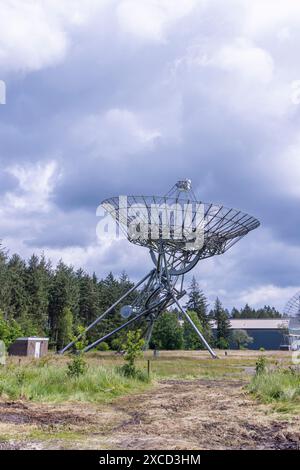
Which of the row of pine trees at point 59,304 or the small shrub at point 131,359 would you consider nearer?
the small shrub at point 131,359

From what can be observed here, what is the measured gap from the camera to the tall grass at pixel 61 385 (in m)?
13.8

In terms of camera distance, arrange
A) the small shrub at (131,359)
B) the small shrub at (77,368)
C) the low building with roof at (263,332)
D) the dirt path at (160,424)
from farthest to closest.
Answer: the low building with roof at (263,332)
the small shrub at (131,359)
the small shrub at (77,368)
the dirt path at (160,424)

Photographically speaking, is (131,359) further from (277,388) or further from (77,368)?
(277,388)

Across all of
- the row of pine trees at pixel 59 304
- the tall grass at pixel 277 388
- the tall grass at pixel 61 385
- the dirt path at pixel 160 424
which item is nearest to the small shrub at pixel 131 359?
the tall grass at pixel 61 385

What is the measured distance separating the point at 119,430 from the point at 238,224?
27.1 metres

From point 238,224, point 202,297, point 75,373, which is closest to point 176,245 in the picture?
point 238,224

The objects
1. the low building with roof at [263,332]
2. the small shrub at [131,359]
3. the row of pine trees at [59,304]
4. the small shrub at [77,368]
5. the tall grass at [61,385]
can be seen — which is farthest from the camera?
the low building with roof at [263,332]

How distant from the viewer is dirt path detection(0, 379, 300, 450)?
8148 millimetres

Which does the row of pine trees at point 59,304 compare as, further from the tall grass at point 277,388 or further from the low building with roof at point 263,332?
the tall grass at point 277,388

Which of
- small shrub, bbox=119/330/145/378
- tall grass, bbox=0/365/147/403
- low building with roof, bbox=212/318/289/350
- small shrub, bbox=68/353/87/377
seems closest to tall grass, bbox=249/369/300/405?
tall grass, bbox=0/365/147/403

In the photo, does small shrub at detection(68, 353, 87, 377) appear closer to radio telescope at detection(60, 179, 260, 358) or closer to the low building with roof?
radio telescope at detection(60, 179, 260, 358)

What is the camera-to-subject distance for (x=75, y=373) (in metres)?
16.0

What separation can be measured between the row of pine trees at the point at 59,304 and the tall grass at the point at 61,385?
37.2 metres
